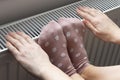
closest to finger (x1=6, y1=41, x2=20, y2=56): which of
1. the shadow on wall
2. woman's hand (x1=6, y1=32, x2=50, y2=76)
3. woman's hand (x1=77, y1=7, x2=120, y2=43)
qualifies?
woman's hand (x1=6, y1=32, x2=50, y2=76)

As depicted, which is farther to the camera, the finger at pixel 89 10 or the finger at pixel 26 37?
the finger at pixel 89 10

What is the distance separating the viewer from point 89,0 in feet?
3.28

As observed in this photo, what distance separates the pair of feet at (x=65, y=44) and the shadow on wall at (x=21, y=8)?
0.11m

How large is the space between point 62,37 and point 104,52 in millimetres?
406

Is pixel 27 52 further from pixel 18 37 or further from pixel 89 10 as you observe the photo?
pixel 89 10

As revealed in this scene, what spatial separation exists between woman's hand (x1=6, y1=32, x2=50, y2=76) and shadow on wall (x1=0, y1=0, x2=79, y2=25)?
0.10m

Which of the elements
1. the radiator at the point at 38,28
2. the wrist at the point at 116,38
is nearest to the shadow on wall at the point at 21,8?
the radiator at the point at 38,28

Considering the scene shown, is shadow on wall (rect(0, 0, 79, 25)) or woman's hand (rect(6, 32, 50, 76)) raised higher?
shadow on wall (rect(0, 0, 79, 25))

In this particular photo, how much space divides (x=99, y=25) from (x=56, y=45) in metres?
0.17

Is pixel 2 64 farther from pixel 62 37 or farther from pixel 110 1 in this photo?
pixel 110 1

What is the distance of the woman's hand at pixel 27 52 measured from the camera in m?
0.74

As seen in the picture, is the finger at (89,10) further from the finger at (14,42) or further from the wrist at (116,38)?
the finger at (14,42)

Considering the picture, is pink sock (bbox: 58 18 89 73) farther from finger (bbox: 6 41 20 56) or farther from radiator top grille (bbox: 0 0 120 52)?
finger (bbox: 6 41 20 56)

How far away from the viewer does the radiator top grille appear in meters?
0.82
